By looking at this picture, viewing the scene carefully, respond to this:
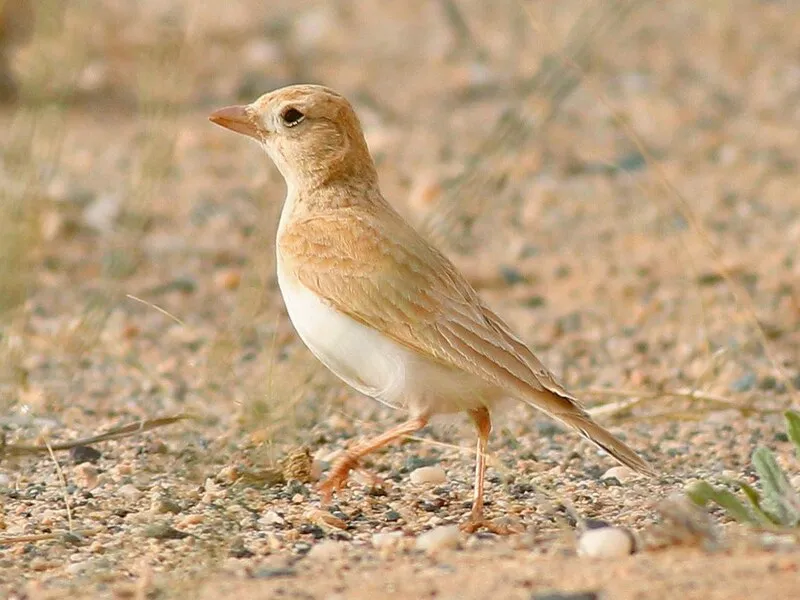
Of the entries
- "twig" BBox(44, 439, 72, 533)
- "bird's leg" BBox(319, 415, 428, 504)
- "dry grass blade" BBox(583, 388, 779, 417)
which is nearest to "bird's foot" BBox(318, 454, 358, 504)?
"bird's leg" BBox(319, 415, 428, 504)

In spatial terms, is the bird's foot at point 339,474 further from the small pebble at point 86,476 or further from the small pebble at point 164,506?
the small pebble at point 86,476

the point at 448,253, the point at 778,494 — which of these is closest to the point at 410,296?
the point at 778,494

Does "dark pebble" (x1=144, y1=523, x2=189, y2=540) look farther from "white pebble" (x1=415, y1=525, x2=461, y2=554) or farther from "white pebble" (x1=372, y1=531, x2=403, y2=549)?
"white pebble" (x1=415, y1=525, x2=461, y2=554)

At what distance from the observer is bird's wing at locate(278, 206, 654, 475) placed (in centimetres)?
416

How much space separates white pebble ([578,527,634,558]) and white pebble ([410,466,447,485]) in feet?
3.59

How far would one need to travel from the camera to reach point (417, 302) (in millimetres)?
4289

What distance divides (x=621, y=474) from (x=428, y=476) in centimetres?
59

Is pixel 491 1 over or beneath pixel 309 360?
over

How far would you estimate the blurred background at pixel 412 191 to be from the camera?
5.24 m

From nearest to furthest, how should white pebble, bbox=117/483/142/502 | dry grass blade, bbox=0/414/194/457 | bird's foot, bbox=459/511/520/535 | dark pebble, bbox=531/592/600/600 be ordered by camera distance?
dark pebble, bbox=531/592/600/600 → bird's foot, bbox=459/511/520/535 → white pebble, bbox=117/483/142/502 → dry grass blade, bbox=0/414/194/457

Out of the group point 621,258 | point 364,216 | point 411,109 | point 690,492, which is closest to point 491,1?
point 411,109

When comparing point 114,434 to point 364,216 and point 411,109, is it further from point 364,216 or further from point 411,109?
point 411,109

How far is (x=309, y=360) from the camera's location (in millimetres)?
4832

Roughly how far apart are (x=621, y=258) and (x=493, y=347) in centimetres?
382
